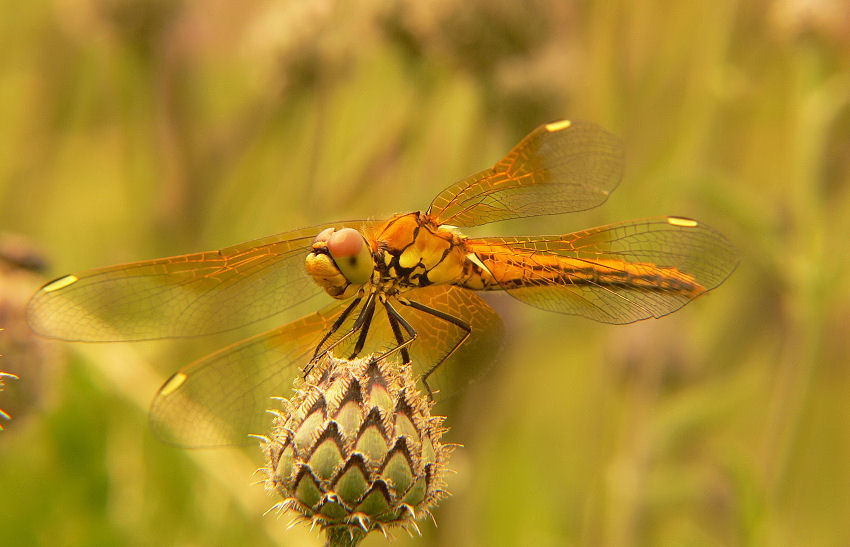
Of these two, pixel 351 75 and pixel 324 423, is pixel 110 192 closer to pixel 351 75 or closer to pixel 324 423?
pixel 351 75

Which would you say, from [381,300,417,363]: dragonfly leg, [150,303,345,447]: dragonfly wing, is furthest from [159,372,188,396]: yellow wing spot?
[381,300,417,363]: dragonfly leg

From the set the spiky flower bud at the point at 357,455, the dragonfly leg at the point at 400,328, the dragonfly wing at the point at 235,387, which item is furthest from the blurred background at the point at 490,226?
the spiky flower bud at the point at 357,455

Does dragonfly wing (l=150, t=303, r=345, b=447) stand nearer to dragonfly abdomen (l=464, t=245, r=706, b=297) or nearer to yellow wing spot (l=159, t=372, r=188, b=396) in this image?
yellow wing spot (l=159, t=372, r=188, b=396)

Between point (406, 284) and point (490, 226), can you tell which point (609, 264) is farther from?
point (490, 226)

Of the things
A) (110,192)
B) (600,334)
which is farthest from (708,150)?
(110,192)

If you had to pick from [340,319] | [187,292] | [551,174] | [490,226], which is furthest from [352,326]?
[490,226]

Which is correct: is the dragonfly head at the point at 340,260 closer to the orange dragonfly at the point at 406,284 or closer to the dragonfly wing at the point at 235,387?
the orange dragonfly at the point at 406,284
